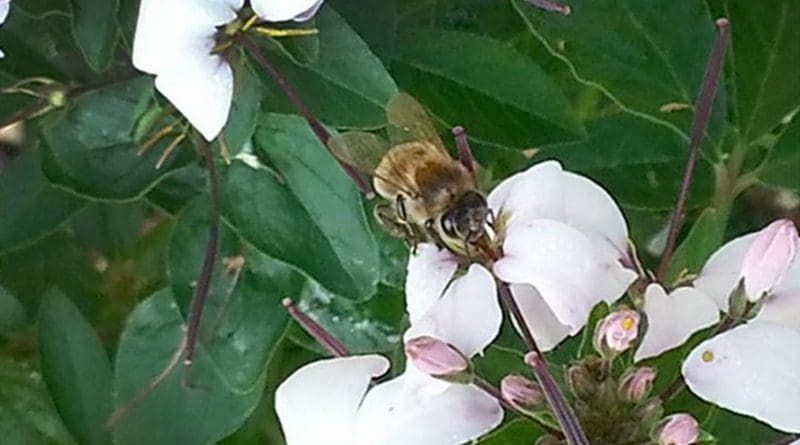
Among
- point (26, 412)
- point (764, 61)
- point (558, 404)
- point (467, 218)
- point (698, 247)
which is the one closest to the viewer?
point (558, 404)

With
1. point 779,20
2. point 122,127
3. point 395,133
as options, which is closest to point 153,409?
point 122,127

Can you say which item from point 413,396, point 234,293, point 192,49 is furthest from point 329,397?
point 234,293

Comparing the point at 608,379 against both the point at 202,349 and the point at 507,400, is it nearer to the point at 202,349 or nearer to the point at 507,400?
the point at 507,400

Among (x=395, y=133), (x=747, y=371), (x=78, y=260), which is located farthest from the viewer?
(x=78, y=260)

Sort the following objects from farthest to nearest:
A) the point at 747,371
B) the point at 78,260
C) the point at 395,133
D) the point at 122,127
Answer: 1. the point at 78,260
2. the point at 122,127
3. the point at 395,133
4. the point at 747,371

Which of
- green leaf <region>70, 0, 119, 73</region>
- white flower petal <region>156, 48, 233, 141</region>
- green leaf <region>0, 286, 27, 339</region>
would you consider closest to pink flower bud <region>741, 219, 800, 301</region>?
white flower petal <region>156, 48, 233, 141</region>

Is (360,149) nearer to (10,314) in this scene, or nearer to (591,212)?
(591,212)
